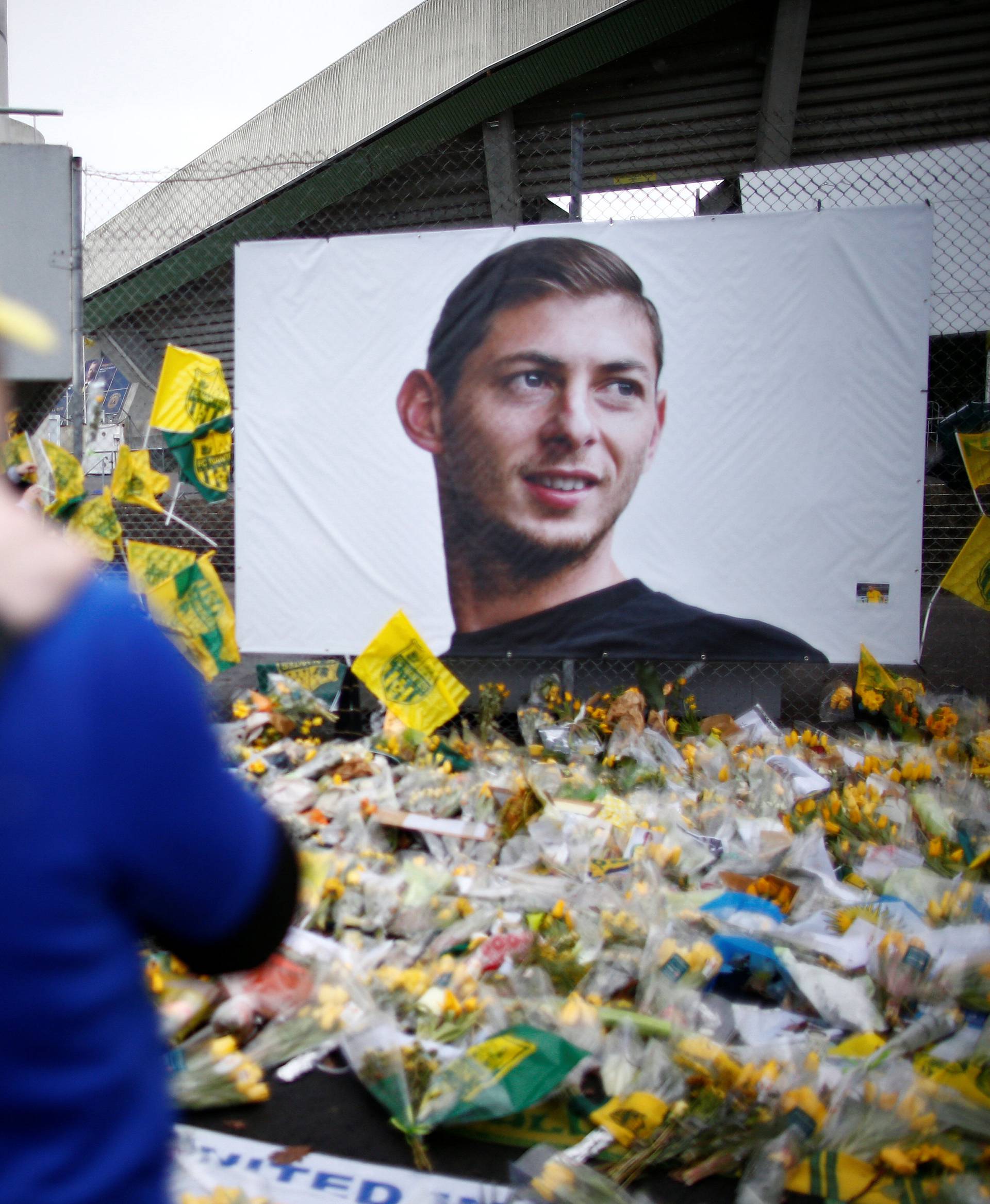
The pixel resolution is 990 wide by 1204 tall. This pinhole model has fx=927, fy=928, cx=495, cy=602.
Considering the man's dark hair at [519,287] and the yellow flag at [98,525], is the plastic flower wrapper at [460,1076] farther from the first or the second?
the yellow flag at [98,525]

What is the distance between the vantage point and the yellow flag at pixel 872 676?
14.5 ft

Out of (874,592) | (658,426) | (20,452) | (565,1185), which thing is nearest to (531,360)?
(658,426)

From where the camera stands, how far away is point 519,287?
15.2 feet

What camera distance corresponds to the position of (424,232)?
4.67 meters

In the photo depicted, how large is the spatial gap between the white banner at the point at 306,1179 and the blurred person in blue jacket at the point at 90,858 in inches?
45.6

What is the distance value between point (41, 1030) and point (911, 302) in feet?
15.2

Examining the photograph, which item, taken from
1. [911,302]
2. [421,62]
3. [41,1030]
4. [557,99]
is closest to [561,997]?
[41,1030]

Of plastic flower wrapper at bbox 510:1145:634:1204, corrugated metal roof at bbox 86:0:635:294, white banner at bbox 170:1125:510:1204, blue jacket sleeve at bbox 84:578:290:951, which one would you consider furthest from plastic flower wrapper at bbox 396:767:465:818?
corrugated metal roof at bbox 86:0:635:294

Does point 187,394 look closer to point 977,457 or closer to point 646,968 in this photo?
point 646,968

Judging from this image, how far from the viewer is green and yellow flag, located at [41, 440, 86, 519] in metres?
5.02

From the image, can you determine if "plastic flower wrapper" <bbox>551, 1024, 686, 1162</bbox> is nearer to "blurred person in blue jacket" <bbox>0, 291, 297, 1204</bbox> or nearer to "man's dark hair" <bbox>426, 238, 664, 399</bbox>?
"blurred person in blue jacket" <bbox>0, 291, 297, 1204</bbox>

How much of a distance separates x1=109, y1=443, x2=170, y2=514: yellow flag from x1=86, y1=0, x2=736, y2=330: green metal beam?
2.37m

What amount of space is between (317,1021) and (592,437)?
3105 mm

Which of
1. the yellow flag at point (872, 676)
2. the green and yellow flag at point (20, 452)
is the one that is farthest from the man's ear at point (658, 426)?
the green and yellow flag at point (20, 452)
